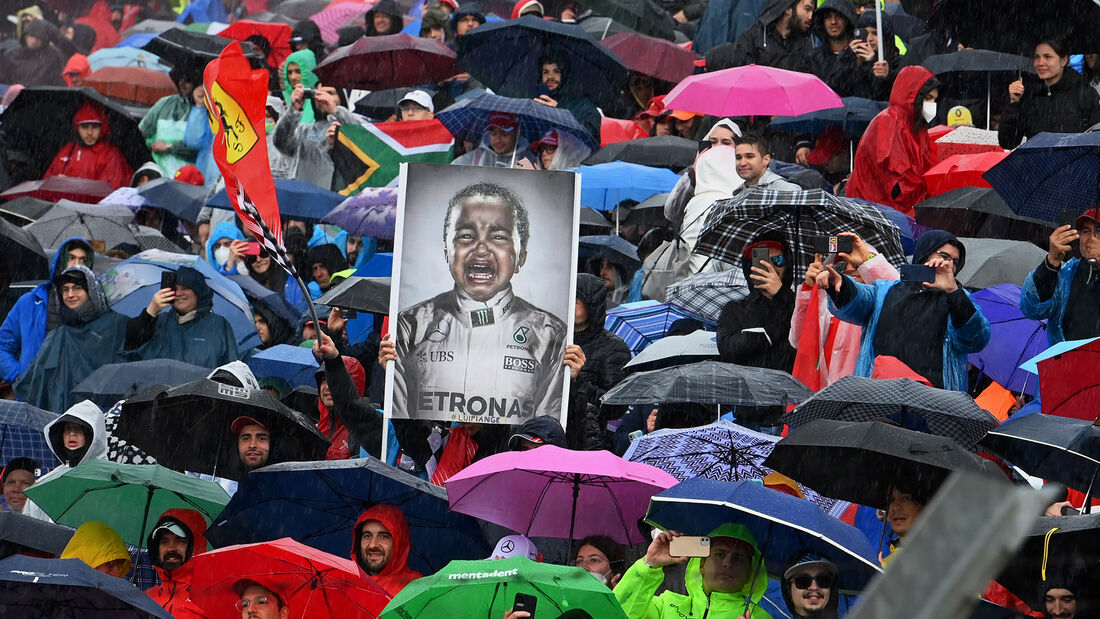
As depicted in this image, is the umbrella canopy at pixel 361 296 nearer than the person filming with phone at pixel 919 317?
No

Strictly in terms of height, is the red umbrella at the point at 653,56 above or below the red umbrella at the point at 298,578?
above

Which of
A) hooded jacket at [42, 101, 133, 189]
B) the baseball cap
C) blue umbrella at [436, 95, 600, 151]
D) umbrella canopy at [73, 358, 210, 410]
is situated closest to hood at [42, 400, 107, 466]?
umbrella canopy at [73, 358, 210, 410]

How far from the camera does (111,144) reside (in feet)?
53.9

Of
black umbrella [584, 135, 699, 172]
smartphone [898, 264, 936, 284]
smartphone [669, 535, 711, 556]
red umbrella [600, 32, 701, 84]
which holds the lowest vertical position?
smartphone [669, 535, 711, 556]

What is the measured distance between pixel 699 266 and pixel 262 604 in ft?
18.0

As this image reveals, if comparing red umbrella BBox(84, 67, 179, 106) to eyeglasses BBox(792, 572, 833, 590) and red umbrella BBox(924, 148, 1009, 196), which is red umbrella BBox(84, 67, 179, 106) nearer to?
red umbrella BBox(924, 148, 1009, 196)

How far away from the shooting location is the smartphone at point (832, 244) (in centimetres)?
710

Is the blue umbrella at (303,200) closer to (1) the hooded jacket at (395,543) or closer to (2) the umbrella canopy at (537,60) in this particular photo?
(2) the umbrella canopy at (537,60)

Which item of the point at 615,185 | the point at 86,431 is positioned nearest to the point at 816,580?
the point at 86,431

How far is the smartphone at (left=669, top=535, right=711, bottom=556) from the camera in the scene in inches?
210

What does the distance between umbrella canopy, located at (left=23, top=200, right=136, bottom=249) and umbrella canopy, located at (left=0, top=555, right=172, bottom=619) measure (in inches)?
307

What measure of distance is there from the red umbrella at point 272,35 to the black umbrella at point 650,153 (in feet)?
19.7

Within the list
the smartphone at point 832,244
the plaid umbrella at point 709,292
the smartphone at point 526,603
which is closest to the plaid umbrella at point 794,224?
the smartphone at point 832,244

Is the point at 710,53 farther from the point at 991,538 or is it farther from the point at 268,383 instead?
the point at 991,538
